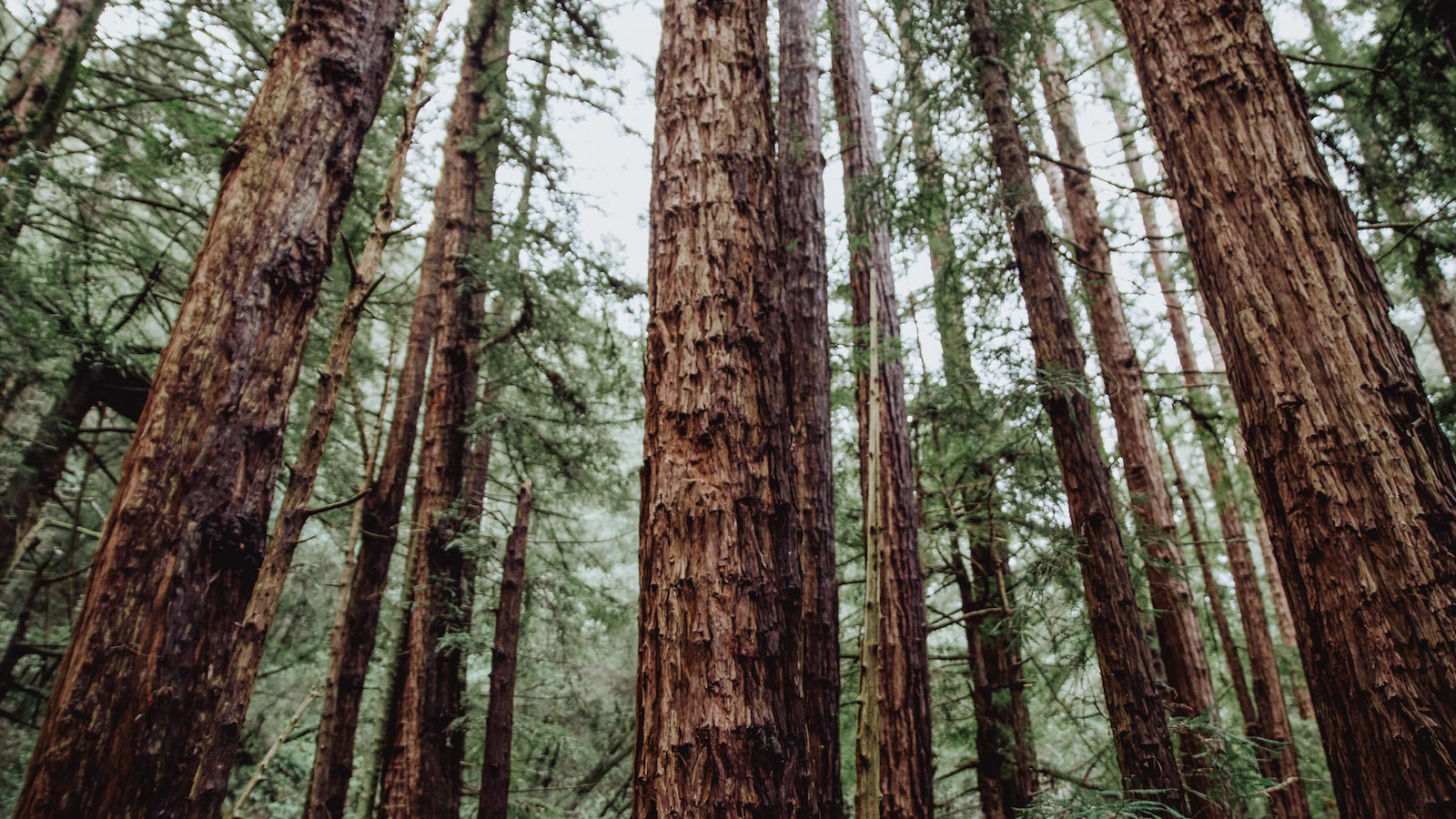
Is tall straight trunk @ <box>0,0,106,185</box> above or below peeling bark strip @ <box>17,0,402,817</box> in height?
above

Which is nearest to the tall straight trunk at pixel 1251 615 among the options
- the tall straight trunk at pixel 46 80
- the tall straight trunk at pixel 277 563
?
the tall straight trunk at pixel 277 563

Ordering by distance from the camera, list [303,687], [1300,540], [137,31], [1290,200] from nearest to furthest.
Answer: [1300,540], [1290,200], [137,31], [303,687]

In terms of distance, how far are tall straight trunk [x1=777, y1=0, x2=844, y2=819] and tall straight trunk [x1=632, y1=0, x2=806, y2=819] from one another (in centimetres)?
152

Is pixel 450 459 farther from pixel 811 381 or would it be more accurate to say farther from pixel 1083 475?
pixel 1083 475

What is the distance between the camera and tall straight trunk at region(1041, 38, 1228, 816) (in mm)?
5844

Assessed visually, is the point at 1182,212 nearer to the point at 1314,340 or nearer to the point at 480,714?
the point at 1314,340

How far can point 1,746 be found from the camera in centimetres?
1013

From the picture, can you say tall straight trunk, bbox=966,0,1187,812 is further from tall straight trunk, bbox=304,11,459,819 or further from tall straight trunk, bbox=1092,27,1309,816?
tall straight trunk, bbox=304,11,459,819

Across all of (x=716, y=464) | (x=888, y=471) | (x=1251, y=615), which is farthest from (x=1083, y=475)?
(x=1251, y=615)

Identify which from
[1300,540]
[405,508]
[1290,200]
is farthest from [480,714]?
[1290,200]

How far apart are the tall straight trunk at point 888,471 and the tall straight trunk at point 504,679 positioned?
9.78 ft

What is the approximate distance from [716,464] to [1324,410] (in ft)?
7.56

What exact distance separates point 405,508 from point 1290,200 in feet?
40.6

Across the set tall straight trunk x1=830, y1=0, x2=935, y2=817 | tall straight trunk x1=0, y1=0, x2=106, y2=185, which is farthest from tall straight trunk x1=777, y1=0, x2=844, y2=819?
tall straight trunk x1=0, y1=0, x2=106, y2=185
